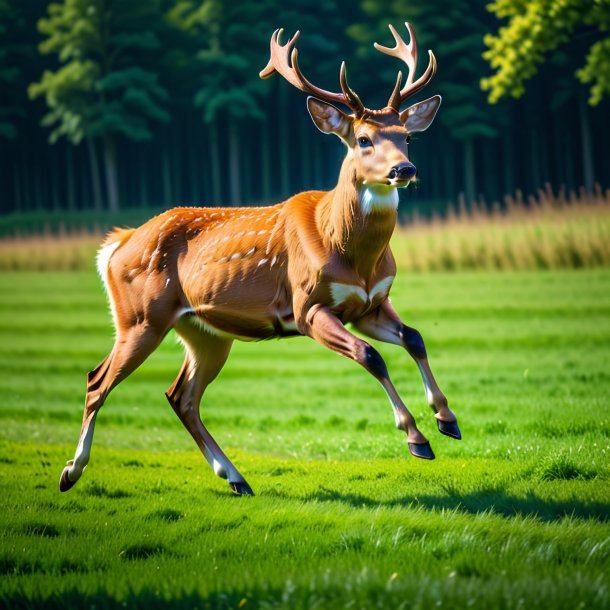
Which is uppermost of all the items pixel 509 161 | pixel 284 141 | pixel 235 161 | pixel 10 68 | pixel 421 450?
pixel 10 68

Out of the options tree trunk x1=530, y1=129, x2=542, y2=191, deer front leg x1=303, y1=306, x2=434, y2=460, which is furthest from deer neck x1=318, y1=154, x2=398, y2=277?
tree trunk x1=530, y1=129, x2=542, y2=191

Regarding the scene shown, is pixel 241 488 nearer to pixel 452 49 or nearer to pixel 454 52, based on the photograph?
pixel 452 49

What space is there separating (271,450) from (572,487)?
342 centimetres

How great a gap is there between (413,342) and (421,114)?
144 centimetres

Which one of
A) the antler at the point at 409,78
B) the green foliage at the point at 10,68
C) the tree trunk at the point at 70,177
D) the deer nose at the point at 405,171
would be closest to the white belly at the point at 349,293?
the deer nose at the point at 405,171

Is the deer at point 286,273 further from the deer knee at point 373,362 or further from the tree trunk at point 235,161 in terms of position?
the tree trunk at point 235,161

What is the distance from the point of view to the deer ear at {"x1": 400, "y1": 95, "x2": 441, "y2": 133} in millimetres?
6504

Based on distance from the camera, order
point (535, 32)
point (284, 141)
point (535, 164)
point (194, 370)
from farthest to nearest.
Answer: point (284, 141)
point (535, 164)
point (535, 32)
point (194, 370)

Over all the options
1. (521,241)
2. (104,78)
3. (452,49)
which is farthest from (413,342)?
(104,78)

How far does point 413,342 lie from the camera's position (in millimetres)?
6168

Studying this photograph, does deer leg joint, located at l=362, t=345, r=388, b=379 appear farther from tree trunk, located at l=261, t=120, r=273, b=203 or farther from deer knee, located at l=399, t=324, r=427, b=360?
tree trunk, located at l=261, t=120, r=273, b=203

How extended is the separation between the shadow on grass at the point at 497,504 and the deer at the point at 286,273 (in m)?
0.47

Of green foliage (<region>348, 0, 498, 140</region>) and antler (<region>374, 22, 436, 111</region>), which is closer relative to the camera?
antler (<region>374, 22, 436, 111</region>)

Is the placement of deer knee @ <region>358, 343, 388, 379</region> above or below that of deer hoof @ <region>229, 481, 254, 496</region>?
above
